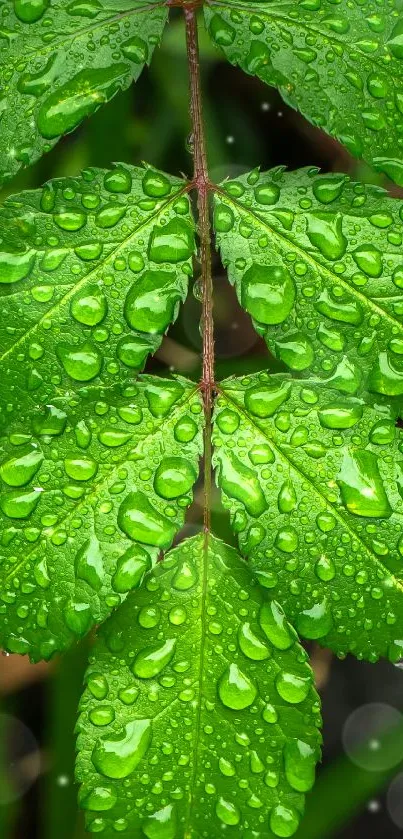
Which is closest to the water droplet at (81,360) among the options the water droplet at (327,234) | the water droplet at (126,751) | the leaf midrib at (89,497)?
the leaf midrib at (89,497)

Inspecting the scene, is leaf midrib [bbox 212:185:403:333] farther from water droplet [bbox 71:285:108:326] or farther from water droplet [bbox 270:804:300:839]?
water droplet [bbox 270:804:300:839]

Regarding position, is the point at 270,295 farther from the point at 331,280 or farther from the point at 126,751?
the point at 126,751

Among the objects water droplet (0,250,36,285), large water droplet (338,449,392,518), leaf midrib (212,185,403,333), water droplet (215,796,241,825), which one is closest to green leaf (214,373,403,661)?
large water droplet (338,449,392,518)

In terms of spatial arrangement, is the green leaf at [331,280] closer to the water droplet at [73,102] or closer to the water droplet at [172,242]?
the water droplet at [172,242]

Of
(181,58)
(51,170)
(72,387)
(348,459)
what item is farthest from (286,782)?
(181,58)

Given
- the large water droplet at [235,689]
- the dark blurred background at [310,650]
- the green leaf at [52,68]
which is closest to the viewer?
the large water droplet at [235,689]

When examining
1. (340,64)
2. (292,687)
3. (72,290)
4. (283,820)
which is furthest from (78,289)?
(283,820)
